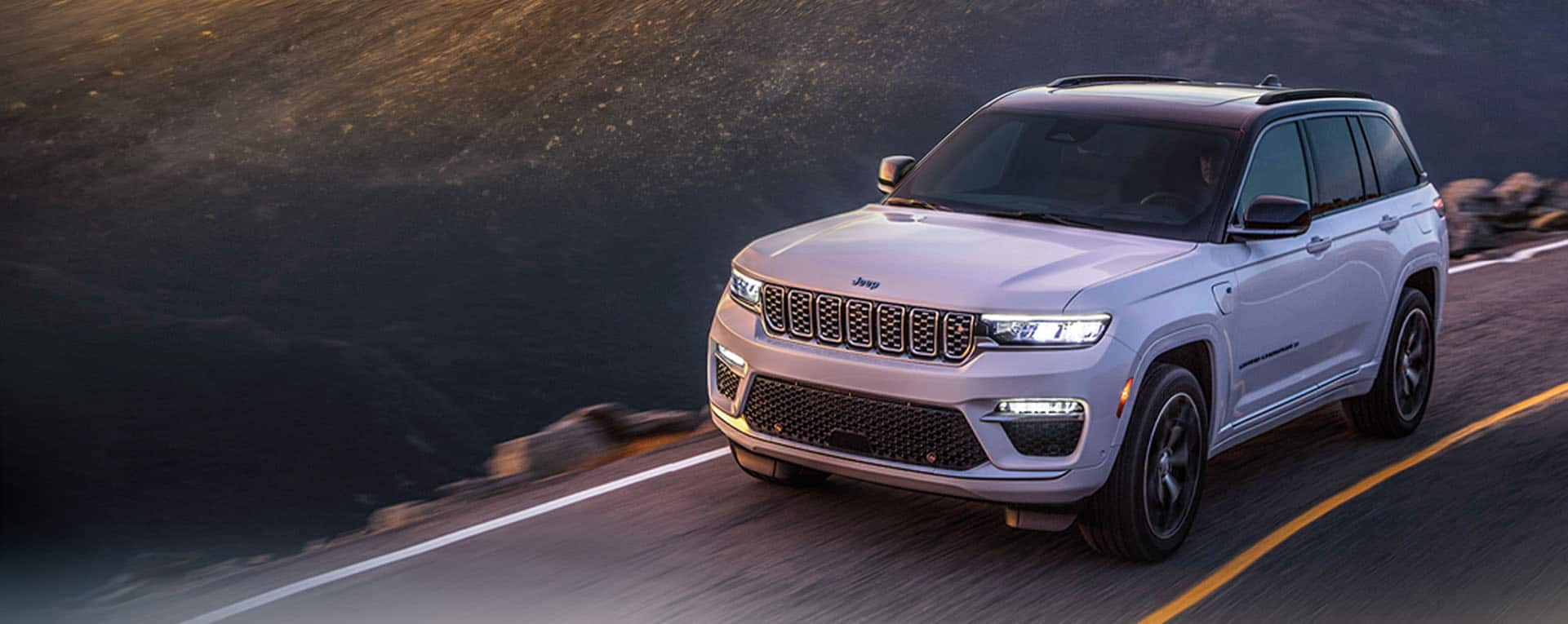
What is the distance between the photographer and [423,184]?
63.2m

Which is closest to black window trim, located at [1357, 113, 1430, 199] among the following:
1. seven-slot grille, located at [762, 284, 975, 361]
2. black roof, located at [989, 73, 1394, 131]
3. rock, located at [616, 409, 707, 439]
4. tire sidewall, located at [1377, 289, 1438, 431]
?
black roof, located at [989, 73, 1394, 131]

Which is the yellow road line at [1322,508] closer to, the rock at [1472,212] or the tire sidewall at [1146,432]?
the tire sidewall at [1146,432]

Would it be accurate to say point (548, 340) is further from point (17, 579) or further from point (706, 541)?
point (706, 541)

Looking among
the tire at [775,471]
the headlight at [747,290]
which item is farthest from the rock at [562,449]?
the headlight at [747,290]

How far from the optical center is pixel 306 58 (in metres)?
80.4

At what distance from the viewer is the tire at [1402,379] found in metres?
8.87

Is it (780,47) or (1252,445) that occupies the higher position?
(1252,445)

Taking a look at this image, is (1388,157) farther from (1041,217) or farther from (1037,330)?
(1037,330)

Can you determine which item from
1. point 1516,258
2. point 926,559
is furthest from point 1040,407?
point 1516,258

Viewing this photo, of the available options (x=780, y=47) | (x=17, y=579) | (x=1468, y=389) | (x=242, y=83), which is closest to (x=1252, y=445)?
(x=1468, y=389)

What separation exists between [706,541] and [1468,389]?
5.29m

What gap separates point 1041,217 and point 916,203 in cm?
70

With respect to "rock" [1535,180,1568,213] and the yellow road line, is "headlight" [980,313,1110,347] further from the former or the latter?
"rock" [1535,180,1568,213]

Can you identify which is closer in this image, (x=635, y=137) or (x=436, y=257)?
(x=436, y=257)
